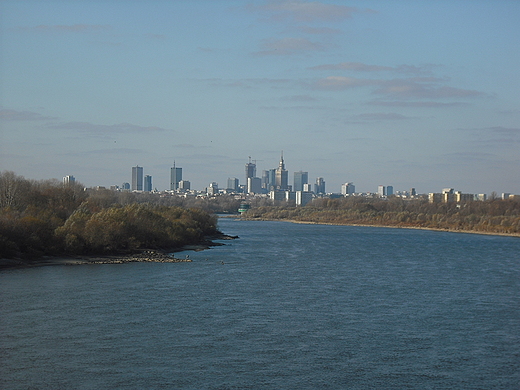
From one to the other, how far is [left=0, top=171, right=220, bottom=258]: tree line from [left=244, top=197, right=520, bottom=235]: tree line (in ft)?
184

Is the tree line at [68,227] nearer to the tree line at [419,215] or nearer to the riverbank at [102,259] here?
the riverbank at [102,259]

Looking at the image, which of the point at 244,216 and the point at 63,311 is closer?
the point at 63,311

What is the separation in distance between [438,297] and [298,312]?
7.63 meters

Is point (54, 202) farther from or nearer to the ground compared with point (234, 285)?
farther from the ground

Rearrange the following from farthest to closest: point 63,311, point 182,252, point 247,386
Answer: point 182,252 < point 63,311 < point 247,386

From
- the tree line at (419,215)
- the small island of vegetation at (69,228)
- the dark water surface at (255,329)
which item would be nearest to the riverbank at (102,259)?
the small island of vegetation at (69,228)

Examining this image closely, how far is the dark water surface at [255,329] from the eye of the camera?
1577 centimetres

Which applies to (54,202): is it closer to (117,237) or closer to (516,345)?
(117,237)

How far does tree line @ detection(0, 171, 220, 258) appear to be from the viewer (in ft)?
123

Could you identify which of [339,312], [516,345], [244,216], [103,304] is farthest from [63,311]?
[244,216]

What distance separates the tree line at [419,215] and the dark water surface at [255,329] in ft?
216

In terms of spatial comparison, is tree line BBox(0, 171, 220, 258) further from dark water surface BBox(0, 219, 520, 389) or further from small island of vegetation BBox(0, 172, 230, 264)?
dark water surface BBox(0, 219, 520, 389)

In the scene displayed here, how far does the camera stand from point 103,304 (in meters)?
24.3

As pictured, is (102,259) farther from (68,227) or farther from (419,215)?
(419,215)
